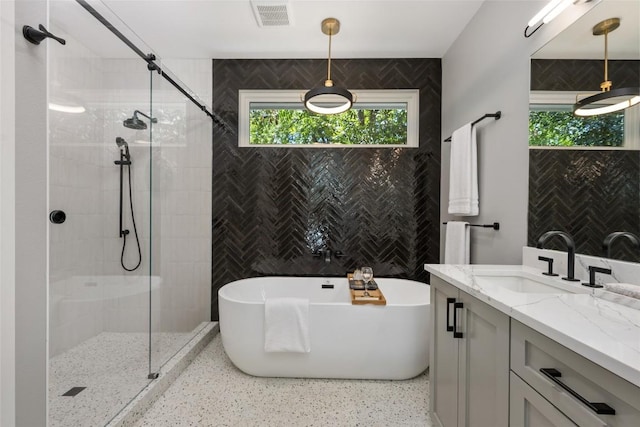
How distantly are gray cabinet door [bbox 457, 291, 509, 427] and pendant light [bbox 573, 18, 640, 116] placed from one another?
0.98m

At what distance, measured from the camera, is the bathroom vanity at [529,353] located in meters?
0.63

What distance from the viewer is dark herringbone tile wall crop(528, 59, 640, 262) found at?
3.67 feet

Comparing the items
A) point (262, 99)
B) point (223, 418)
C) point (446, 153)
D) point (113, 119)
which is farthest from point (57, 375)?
point (446, 153)

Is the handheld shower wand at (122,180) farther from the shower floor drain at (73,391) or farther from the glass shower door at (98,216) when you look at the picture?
the shower floor drain at (73,391)

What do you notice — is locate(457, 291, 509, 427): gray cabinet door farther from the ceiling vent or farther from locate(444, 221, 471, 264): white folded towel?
the ceiling vent

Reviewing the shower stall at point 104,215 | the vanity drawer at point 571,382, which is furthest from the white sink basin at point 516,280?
the shower stall at point 104,215

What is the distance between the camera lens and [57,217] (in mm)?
1741

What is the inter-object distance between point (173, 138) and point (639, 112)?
3.12 metres

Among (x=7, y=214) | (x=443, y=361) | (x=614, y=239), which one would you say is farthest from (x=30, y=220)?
(x=614, y=239)

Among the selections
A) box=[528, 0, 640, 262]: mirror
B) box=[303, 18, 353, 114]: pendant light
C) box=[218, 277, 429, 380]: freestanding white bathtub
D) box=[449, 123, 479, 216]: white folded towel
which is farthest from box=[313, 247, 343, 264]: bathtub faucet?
box=[528, 0, 640, 262]: mirror

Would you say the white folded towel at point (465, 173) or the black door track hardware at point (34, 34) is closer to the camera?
the black door track hardware at point (34, 34)

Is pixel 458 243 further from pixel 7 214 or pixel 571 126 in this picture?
pixel 7 214

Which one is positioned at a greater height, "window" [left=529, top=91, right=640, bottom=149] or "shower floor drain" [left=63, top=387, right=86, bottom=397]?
"window" [left=529, top=91, right=640, bottom=149]

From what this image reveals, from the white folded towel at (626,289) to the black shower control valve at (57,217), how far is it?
2.77 metres
